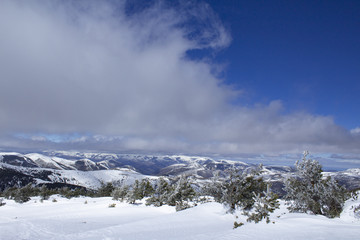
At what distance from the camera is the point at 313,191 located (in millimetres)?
17609

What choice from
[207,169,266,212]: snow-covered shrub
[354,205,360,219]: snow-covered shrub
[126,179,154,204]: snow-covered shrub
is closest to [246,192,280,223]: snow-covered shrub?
[207,169,266,212]: snow-covered shrub

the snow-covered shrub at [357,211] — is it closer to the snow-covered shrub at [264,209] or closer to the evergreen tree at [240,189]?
the snow-covered shrub at [264,209]

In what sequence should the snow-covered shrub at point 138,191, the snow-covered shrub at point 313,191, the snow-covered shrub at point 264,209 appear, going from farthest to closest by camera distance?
the snow-covered shrub at point 138,191 → the snow-covered shrub at point 313,191 → the snow-covered shrub at point 264,209


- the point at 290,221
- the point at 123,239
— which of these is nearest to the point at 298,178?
the point at 290,221

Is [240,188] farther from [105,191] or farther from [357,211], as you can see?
[105,191]

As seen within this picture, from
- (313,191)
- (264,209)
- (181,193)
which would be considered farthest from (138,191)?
(313,191)

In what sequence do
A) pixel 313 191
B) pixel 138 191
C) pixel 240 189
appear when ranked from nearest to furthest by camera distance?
pixel 313 191
pixel 240 189
pixel 138 191

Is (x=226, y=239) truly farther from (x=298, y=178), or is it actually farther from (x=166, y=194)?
(x=166, y=194)

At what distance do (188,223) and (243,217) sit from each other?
16.2ft

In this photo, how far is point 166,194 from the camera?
27516 mm

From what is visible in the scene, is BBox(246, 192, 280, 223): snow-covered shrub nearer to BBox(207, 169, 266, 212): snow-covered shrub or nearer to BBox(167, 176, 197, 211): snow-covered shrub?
BBox(207, 169, 266, 212): snow-covered shrub

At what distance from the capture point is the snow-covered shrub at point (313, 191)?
55.0 ft

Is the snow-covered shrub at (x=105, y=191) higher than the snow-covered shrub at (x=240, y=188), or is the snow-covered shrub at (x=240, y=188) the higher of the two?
the snow-covered shrub at (x=240, y=188)

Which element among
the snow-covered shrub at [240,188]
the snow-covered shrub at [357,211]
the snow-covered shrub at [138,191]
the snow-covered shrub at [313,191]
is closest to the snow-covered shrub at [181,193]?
the snow-covered shrub at [138,191]
